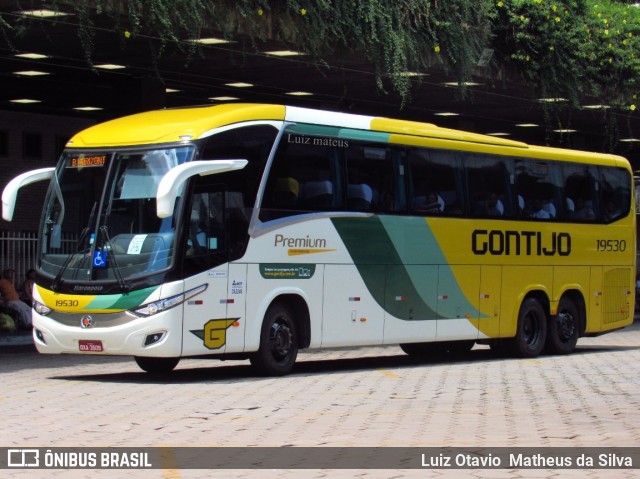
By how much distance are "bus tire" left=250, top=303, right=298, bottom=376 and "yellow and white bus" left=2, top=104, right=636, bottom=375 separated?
0.02 m

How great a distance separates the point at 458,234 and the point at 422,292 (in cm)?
128

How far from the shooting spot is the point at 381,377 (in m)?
18.2

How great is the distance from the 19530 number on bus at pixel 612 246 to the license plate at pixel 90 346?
10956mm

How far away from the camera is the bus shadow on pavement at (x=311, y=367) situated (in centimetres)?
1777

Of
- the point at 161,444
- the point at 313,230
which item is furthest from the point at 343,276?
the point at 161,444

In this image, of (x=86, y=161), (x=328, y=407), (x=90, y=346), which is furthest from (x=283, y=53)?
(x=328, y=407)

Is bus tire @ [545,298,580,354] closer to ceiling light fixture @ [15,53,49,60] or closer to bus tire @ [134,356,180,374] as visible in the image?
bus tire @ [134,356,180,374]

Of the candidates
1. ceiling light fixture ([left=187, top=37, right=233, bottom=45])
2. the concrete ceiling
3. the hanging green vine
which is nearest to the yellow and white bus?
the hanging green vine

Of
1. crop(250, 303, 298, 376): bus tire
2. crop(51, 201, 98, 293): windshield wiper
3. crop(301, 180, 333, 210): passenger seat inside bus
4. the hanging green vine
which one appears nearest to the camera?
crop(51, 201, 98, 293): windshield wiper

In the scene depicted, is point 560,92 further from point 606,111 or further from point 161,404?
point 161,404

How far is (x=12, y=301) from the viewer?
26.7 metres

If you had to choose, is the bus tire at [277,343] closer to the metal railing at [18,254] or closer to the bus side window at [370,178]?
the bus side window at [370,178]

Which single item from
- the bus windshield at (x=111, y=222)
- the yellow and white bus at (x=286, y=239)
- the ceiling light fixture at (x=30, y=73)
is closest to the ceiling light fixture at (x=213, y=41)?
the yellow and white bus at (x=286, y=239)

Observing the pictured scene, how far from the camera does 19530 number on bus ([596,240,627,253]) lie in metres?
24.5
